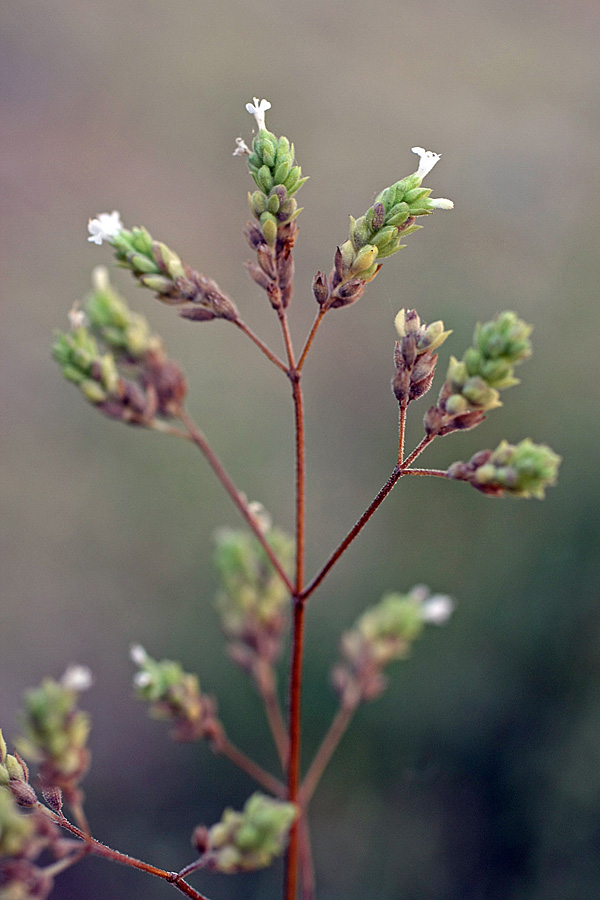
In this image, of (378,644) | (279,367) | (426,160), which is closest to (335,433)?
(378,644)

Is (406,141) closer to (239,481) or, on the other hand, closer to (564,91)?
(564,91)

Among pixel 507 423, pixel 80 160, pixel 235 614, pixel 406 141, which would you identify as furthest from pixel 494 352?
pixel 80 160

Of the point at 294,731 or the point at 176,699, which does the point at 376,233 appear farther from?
the point at 176,699

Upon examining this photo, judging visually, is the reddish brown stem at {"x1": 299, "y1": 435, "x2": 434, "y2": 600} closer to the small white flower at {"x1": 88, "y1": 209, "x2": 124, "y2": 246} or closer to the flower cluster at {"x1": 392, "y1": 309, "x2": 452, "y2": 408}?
the flower cluster at {"x1": 392, "y1": 309, "x2": 452, "y2": 408}

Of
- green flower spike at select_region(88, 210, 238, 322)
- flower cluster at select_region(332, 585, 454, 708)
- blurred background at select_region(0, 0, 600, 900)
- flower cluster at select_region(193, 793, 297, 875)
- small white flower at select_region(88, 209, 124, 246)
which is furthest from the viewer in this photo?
blurred background at select_region(0, 0, 600, 900)

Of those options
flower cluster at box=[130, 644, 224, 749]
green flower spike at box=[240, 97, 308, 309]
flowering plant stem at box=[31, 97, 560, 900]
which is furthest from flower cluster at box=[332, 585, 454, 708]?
green flower spike at box=[240, 97, 308, 309]

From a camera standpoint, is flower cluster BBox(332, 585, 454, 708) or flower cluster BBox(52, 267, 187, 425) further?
flower cluster BBox(332, 585, 454, 708)

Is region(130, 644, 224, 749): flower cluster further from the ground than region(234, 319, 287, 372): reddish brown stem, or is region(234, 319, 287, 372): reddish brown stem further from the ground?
region(234, 319, 287, 372): reddish brown stem
